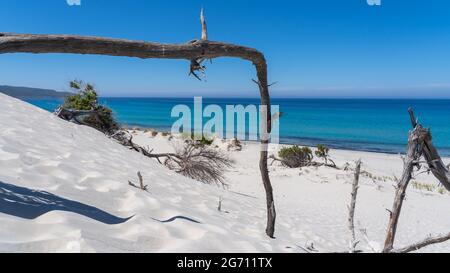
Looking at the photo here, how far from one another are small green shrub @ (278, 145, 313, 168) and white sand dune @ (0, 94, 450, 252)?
16.3 feet

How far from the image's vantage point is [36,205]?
107 inches

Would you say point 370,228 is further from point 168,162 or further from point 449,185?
point 168,162

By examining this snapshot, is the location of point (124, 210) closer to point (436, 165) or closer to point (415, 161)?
point (415, 161)

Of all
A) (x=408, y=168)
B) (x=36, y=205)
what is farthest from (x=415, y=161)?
(x=36, y=205)

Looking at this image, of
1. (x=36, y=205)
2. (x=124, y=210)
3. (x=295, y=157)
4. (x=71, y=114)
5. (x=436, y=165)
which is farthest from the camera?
(x=295, y=157)

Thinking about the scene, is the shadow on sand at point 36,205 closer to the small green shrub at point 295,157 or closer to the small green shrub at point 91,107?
the small green shrub at point 91,107

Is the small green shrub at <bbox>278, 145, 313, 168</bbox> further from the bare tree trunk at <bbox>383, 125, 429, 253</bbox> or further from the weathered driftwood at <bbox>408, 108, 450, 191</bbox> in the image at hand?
the bare tree trunk at <bbox>383, 125, 429, 253</bbox>

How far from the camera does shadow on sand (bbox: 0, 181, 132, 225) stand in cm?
254

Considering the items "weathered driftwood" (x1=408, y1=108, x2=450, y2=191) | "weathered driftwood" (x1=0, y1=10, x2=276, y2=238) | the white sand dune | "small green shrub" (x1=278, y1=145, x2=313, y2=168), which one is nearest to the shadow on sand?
the white sand dune

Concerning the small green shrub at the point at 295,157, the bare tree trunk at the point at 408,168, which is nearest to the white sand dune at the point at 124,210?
the bare tree trunk at the point at 408,168

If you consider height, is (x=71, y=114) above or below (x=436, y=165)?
above

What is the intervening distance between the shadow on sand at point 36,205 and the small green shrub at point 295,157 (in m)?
10.9

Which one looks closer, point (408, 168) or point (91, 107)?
point (408, 168)

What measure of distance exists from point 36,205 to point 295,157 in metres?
11.5
